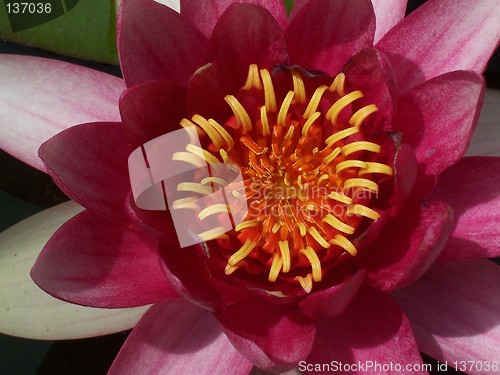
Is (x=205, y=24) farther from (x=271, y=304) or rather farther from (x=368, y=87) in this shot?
(x=271, y=304)

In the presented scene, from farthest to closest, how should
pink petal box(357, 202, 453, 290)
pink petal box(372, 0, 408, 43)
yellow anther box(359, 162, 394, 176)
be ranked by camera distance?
pink petal box(372, 0, 408, 43)
yellow anther box(359, 162, 394, 176)
pink petal box(357, 202, 453, 290)

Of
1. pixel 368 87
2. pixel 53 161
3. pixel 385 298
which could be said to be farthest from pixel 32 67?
pixel 385 298

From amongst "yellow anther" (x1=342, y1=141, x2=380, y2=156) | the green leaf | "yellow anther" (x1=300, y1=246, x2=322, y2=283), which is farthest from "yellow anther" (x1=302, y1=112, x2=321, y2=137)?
the green leaf

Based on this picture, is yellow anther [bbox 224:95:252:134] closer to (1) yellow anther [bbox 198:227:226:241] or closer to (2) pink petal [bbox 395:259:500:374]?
(1) yellow anther [bbox 198:227:226:241]

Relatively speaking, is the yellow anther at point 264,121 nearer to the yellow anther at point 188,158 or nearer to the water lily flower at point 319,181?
the water lily flower at point 319,181

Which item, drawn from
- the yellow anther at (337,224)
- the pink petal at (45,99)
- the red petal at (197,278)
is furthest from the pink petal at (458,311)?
the pink petal at (45,99)

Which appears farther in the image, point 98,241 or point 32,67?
point 32,67

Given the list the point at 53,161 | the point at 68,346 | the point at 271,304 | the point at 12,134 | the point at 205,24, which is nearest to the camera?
the point at 53,161
